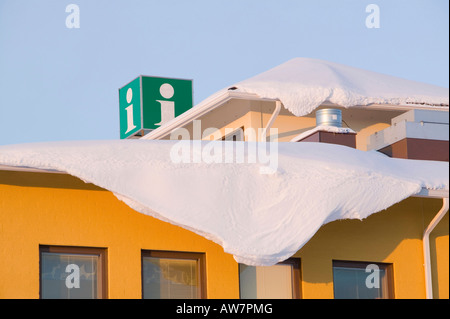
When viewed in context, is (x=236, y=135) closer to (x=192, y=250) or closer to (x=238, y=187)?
(x=192, y=250)

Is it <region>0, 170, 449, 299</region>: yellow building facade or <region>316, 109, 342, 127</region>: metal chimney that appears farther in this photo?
<region>316, 109, 342, 127</region>: metal chimney

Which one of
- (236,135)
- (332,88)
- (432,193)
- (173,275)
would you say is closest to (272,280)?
(173,275)

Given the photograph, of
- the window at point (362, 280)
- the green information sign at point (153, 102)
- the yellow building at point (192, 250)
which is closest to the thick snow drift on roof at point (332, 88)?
the yellow building at point (192, 250)

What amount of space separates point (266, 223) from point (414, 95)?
553 cm

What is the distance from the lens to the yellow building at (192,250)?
12070 mm

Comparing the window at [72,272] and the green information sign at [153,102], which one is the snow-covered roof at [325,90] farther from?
the green information sign at [153,102]

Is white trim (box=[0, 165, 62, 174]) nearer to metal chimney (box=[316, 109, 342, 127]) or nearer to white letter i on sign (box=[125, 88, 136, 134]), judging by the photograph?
metal chimney (box=[316, 109, 342, 127])

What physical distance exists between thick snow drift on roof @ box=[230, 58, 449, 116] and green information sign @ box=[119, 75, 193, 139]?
219 inches

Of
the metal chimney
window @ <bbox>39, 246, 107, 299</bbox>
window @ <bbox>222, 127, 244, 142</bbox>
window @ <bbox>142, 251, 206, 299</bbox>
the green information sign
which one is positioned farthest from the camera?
the green information sign

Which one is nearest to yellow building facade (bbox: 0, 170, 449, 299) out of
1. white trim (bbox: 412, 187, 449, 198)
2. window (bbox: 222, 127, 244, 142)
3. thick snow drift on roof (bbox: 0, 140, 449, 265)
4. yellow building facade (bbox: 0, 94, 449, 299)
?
yellow building facade (bbox: 0, 94, 449, 299)

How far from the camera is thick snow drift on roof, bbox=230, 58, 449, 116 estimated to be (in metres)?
15.9

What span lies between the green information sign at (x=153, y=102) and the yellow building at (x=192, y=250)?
8.27 metres

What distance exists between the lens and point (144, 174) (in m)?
11.9
